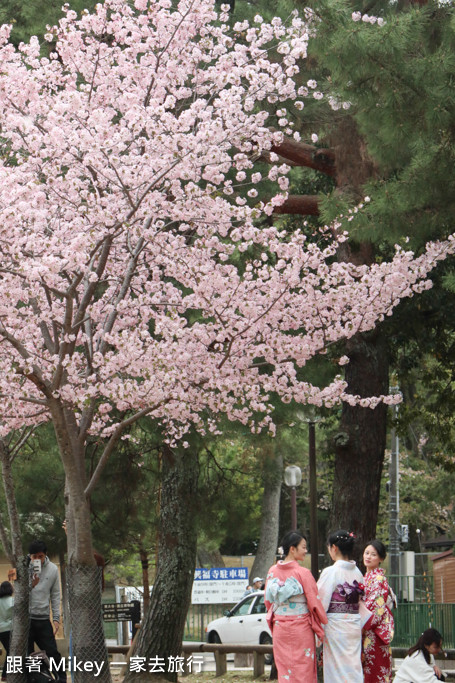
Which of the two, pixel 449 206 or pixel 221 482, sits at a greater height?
pixel 449 206

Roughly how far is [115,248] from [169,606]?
4981mm

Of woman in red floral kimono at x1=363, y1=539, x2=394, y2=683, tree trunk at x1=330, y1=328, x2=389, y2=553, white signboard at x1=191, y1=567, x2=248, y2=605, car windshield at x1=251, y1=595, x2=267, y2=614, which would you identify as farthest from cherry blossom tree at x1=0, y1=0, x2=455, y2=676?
white signboard at x1=191, y1=567, x2=248, y2=605

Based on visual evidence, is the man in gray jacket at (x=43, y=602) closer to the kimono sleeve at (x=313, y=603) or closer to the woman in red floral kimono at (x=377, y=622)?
the woman in red floral kimono at (x=377, y=622)

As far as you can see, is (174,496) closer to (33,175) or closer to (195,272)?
(195,272)

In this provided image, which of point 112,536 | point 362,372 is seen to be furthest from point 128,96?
point 112,536

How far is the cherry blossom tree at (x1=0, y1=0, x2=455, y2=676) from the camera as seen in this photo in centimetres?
848

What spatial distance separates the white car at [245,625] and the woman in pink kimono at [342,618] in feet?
40.4

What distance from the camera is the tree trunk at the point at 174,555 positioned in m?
12.5

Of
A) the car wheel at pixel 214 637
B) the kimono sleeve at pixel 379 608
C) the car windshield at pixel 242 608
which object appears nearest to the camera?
the kimono sleeve at pixel 379 608

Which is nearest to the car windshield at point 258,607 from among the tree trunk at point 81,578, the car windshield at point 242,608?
the car windshield at point 242,608

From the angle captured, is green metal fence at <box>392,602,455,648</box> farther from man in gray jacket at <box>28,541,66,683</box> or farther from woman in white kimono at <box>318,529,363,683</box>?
woman in white kimono at <box>318,529,363,683</box>

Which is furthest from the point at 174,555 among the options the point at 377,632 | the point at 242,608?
the point at 242,608

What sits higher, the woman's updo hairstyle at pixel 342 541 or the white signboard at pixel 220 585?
the white signboard at pixel 220 585

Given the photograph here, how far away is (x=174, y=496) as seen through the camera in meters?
12.5
